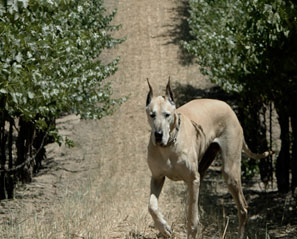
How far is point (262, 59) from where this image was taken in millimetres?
10586

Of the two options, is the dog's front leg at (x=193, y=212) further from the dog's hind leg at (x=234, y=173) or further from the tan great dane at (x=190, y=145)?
the dog's hind leg at (x=234, y=173)

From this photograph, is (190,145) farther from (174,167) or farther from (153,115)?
(153,115)

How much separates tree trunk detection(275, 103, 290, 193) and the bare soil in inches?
12.5

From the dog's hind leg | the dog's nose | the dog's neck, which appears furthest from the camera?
the dog's hind leg

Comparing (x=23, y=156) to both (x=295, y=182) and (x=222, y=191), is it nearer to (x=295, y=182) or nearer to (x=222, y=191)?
(x=222, y=191)

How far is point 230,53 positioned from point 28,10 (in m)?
9.00

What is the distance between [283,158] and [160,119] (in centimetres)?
731

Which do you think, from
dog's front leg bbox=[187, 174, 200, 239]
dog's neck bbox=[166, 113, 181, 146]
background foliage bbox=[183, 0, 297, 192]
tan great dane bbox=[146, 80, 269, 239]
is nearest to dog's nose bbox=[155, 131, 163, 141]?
tan great dane bbox=[146, 80, 269, 239]

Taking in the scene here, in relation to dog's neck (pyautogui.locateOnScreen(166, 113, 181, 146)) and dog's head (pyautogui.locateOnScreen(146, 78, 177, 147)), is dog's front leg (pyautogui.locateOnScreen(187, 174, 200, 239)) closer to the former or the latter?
dog's neck (pyautogui.locateOnScreen(166, 113, 181, 146))

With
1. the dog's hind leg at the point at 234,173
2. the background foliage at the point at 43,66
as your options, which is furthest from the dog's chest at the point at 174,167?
the background foliage at the point at 43,66

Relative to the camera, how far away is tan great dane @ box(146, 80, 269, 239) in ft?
23.8

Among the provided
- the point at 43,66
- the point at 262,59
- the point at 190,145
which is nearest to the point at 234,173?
the point at 190,145

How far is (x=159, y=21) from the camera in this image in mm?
38375

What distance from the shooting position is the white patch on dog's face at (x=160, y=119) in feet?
23.7
